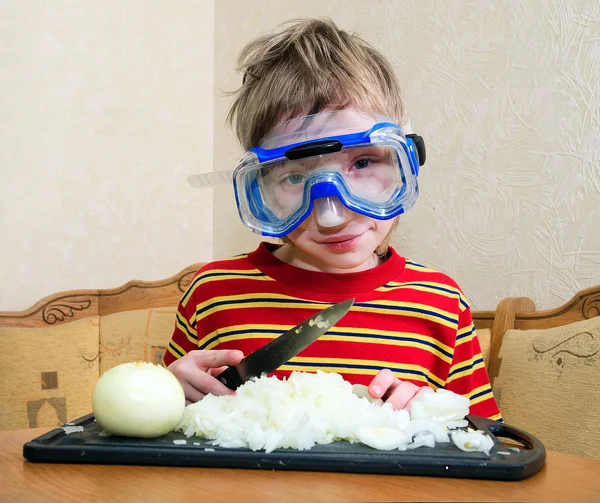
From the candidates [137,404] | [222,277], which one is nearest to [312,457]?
[137,404]

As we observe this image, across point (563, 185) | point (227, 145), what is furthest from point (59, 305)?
point (563, 185)

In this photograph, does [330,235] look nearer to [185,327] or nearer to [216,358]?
[216,358]

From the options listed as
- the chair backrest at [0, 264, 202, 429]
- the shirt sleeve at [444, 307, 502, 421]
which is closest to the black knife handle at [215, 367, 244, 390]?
the shirt sleeve at [444, 307, 502, 421]

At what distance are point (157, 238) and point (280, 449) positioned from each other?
6.01 feet

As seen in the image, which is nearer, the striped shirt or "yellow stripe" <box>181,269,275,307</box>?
the striped shirt

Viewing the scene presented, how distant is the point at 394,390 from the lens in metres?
0.86

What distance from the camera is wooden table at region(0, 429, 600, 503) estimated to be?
1.79ft

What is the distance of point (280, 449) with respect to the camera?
65 cm

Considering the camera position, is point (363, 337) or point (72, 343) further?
point (72, 343)

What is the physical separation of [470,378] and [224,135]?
1.52m

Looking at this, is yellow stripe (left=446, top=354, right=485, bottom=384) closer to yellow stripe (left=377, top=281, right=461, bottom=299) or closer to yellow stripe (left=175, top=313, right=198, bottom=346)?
yellow stripe (left=377, top=281, right=461, bottom=299)

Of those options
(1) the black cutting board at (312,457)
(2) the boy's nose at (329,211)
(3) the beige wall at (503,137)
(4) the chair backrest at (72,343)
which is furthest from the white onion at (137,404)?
(4) the chair backrest at (72,343)

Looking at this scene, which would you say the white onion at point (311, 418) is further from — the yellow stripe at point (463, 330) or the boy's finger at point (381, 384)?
the yellow stripe at point (463, 330)

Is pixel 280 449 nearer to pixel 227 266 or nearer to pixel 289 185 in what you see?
pixel 289 185
